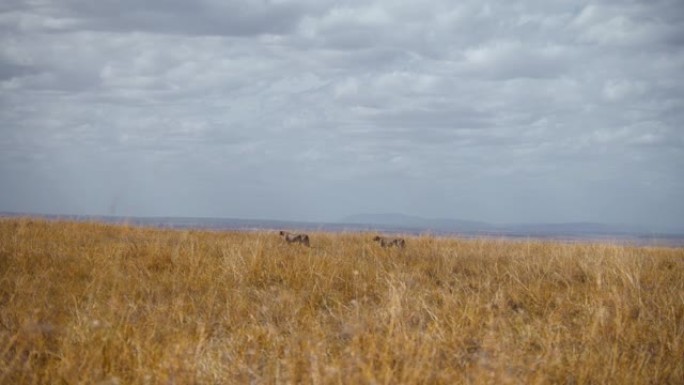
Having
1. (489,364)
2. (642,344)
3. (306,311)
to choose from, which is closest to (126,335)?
(306,311)

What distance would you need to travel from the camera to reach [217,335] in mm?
5180

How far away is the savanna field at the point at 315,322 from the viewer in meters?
4.02

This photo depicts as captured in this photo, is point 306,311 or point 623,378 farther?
point 306,311

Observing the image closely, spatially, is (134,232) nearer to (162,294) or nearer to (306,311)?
(162,294)

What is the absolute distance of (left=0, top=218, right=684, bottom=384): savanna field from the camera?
4.02 meters

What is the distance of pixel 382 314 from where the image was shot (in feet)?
16.9

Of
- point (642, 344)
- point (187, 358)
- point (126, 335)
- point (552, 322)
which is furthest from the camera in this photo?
point (552, 322)

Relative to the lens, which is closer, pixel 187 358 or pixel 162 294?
pixel 187 358

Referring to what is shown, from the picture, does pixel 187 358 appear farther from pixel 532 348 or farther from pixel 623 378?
pixel 623 378

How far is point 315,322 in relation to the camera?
5277 millimetres

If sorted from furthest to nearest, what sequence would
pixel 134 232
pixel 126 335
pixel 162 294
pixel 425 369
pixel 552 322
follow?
pixel 134 232 → pixel 162 294 → pixel 552 322 → pixel 126 335 → pixel 425 369

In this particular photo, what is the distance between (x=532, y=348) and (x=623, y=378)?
2.84 ft

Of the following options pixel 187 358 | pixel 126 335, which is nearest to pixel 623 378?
pixel 187 358

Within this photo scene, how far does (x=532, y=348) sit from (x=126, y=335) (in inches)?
129
